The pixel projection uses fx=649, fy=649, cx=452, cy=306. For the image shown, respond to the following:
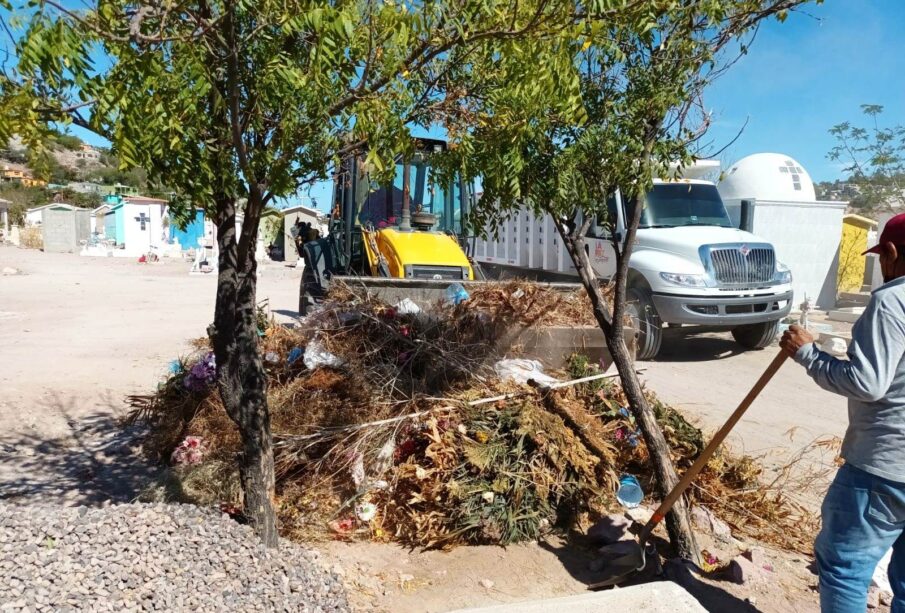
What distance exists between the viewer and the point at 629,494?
412cm

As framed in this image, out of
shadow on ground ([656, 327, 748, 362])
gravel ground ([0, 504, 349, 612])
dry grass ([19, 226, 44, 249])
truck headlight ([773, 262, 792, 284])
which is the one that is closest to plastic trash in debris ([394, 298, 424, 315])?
gravel ground ([0, 504, 349, 612])

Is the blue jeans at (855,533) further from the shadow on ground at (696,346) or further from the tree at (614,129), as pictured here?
the shadow on ground at (696,346)

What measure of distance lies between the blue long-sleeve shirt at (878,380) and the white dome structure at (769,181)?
1450 centimetres

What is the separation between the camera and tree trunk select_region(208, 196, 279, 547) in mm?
3178

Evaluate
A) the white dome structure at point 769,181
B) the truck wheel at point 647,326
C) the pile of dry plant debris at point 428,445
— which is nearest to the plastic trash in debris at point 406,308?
the pile of dry plant debris at point 428,445

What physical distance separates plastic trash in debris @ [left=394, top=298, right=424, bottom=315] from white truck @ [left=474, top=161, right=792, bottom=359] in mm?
3172

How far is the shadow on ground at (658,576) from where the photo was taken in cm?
332

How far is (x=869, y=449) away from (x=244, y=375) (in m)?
2.75

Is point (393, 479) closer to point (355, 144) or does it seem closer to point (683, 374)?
point (355, 144)

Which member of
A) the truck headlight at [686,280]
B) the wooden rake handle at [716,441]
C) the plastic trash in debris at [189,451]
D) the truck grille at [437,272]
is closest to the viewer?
the wooden rake handle at [716,441]

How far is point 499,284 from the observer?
20.7ft

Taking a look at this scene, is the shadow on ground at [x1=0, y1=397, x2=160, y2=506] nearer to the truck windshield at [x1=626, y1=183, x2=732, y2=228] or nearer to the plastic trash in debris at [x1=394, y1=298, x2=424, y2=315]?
the plastic trash in debris at [x1=394, y1=298, x2=424, y2=315]

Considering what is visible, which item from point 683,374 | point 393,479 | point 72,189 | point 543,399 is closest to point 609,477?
point 543,399

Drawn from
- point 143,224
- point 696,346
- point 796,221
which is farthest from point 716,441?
point 143,224
